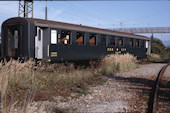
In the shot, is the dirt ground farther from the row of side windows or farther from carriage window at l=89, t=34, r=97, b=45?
carriage window at l=89, t=34, r=97, b=45

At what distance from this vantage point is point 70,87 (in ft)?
22.1

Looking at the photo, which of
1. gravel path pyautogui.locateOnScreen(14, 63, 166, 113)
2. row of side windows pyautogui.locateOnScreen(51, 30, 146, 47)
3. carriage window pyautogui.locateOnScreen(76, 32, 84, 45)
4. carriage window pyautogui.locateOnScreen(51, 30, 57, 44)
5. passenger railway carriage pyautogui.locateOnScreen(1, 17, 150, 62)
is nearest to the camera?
gravel path pyautogui.locateOnScreen(14, 63, 166, 113)

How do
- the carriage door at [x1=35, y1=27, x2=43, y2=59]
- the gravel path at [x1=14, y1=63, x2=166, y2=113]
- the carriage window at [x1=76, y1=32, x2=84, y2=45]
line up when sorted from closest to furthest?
the gravel path at [x1=14, y1=63, x2=166, y2=113]
the carriage door at [x1=35, y1=27, x2=43, y2=59]
the carriage window at [x1=76, y1=32, x2=84, y2=45]

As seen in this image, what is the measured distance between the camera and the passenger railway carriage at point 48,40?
9.70 m

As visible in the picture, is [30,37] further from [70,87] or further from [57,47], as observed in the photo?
[70,87]

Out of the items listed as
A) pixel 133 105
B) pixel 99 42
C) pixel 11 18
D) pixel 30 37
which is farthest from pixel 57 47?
pixel 133 105

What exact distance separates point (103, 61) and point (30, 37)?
5.84 meters

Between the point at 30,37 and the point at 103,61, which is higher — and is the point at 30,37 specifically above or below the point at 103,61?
above

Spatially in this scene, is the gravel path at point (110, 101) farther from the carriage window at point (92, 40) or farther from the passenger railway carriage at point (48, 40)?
the carriage window at point (92, 40)

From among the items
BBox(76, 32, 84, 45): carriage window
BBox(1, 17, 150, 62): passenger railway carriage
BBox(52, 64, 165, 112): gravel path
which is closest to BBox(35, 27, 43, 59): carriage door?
BBox(1, 17, 150, 62): passenger railway carriage

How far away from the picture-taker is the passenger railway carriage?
9.70 metres

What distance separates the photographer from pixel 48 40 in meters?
10.0

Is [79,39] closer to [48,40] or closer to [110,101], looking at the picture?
[48,40]

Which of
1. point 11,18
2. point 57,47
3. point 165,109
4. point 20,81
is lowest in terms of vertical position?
point 165,109
